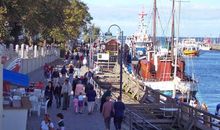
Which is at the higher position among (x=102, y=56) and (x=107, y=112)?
(x=102, y=56)

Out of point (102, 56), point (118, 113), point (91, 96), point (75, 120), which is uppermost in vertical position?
point (102, 56)

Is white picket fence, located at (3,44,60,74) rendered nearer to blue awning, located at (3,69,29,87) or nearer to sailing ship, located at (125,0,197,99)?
sailing ship, located at (125,0,197,99)

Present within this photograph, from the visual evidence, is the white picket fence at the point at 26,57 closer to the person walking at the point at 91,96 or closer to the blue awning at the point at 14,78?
the person walking at the point at 91,96

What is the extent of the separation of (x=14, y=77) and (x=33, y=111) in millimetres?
5356

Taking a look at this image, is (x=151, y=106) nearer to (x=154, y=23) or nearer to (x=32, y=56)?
(x=32, y=56)

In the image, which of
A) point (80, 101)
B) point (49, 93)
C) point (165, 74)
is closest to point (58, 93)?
point (49, 93)

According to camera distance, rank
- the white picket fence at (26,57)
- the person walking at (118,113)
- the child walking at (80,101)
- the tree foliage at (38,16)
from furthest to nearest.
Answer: the white picket fence at (26,57) → the tree foliage at (38,16) → the child walking at (80,101) → the person walking at (118,113)

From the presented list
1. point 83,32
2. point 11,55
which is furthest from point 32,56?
point 83,32

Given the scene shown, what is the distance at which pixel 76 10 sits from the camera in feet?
277

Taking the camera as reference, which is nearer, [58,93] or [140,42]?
[58,93]

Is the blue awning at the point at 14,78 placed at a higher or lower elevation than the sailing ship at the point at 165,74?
higher

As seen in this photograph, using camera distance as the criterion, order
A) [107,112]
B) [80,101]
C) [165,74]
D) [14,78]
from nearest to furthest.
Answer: [14,78] < [107,112] < [80,101] < [165,74]

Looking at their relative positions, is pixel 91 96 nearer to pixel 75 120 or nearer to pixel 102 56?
Result: pixel 75 120

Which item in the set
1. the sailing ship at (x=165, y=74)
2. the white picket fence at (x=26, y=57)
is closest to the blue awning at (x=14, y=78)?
the white picket fence at (x=26, y=57)
